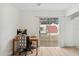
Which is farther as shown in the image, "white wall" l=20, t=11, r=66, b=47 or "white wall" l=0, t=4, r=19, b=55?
"white wall" l=20, t=11, r=66, b=47

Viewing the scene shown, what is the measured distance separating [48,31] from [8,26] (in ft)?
2.42

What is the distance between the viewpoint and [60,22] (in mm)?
2500

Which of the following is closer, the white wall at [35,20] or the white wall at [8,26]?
the white wall at [8,26]

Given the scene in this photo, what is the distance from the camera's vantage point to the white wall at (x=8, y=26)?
2213 mm

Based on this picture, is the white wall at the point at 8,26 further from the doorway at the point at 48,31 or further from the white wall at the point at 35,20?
the doorway at the point at 48,31

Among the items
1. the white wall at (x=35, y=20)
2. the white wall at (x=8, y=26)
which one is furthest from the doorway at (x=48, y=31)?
the white wall at (x=8, y=26)

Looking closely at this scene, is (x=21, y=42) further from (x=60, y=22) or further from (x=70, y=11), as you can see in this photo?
(x=70, y=11)

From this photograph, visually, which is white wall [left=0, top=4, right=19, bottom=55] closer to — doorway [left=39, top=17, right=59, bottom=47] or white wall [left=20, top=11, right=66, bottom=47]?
white wall [left=20, top=11, right=66, bottom=47]

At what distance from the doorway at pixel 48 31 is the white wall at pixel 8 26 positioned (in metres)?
0.50

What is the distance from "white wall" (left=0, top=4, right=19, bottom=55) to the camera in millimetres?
2213

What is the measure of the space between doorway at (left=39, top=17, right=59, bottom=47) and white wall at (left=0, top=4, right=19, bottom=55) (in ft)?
1.65

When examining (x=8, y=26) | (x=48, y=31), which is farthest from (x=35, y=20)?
(x=8, y=26)

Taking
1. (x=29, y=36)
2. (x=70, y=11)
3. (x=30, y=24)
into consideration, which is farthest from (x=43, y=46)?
(x=70, y=11)

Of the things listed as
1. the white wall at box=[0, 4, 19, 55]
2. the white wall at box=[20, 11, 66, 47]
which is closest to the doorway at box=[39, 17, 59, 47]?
the white wall at box=[20, 11, 66, 47]
